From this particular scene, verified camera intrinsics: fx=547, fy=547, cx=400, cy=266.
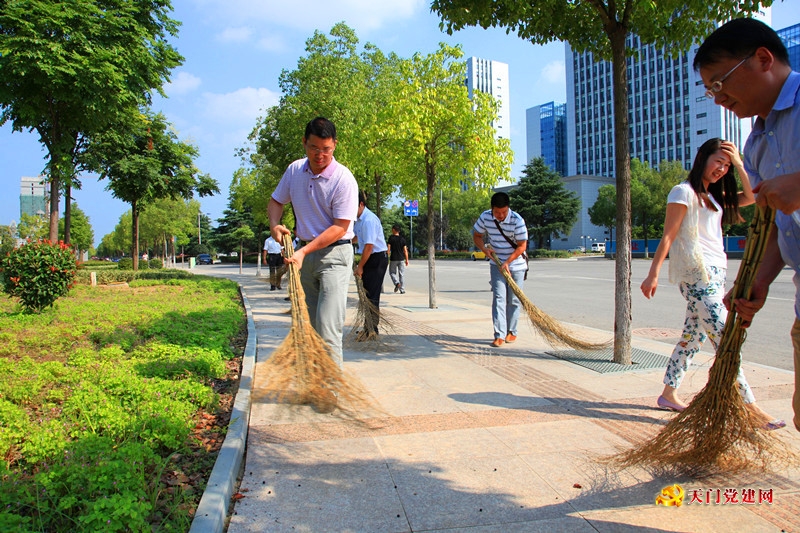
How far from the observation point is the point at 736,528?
2393mm

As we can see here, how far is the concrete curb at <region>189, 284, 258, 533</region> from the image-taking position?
7.75 ft

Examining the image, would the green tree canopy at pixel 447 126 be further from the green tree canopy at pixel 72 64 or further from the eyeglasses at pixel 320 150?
the green tree canopy at pixel 72 64

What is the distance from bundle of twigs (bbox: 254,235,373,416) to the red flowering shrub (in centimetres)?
688

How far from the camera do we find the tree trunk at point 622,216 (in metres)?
5.47

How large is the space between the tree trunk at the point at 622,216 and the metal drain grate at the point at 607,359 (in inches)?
5.7

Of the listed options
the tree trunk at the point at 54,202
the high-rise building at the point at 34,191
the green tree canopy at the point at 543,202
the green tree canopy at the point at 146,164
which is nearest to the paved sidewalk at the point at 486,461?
the tree trunk at the point at 54,202

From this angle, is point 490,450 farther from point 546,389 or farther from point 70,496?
point 70,496

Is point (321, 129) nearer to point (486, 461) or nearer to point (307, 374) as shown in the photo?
point (307, 374)

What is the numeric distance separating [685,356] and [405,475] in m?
2.30

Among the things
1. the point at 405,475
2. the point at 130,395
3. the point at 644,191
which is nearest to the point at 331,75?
the point at 130,395

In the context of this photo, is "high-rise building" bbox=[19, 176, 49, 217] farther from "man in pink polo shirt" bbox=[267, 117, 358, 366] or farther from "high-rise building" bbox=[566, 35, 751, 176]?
"high-rise building" bbox=[566, 35, 751, 176]

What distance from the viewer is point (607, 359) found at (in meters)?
5.76

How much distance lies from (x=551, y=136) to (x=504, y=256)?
14328 cm

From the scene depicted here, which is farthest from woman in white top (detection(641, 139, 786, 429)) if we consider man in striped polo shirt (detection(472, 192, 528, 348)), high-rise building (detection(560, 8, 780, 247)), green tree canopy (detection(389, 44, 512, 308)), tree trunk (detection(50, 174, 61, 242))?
high-rise building (detection(560, 8, 780, 247))
